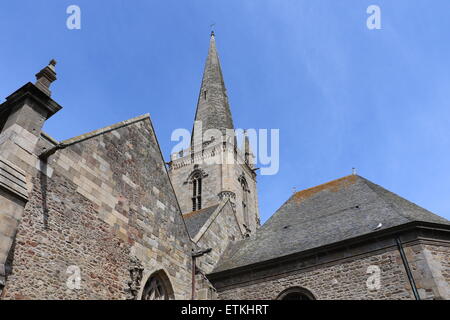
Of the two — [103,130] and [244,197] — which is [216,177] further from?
[103,130]

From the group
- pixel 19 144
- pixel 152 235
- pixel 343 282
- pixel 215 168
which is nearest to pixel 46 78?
pixel 19 144

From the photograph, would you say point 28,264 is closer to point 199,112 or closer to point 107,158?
point 107,158

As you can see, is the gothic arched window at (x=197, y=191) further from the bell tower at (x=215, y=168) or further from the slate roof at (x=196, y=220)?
the slate roof at (x=196, y=220)

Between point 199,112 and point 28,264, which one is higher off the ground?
point 199,112

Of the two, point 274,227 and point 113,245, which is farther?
point 274,227

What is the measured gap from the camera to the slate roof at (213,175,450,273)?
36.9 feet

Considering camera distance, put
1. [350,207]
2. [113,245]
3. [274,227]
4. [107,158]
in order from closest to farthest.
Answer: [113,245] < [107,158] < [350,207] < [274,227]

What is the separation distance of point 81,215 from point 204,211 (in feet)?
35.0

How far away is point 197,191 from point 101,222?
2111cm

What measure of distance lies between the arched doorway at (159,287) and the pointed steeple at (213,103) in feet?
76.2

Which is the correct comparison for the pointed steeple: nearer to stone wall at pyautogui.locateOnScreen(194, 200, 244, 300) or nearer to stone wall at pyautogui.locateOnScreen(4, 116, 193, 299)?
stone wall at pyautogui.locateOnScreen(194, 200, 244, 300)

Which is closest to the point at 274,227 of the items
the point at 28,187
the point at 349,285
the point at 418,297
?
the point at 349,285

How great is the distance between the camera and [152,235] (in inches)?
412
